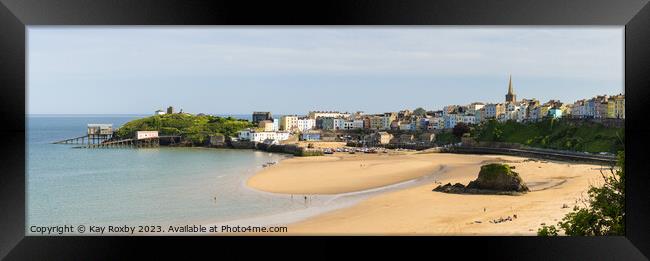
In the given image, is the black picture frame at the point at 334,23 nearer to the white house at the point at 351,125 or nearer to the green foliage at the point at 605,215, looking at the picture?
the green foliage at the point at 605,215

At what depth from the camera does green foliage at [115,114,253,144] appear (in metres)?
12.4

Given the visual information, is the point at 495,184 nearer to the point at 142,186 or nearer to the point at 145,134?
the point at 142,186

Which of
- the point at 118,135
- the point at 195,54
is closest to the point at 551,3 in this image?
the point at 195,54

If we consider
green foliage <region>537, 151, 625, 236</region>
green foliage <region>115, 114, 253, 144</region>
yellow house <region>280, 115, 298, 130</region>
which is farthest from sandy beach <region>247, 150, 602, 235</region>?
green foliage <region>115, 114, 253, 144</region>

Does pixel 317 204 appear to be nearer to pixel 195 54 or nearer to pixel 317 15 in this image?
pixel 195 54

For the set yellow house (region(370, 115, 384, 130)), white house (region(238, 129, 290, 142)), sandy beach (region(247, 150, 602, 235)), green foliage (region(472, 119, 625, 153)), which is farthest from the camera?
yellow house (region(370, 115, 384, 130))

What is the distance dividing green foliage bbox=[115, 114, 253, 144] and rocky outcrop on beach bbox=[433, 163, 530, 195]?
6493mm

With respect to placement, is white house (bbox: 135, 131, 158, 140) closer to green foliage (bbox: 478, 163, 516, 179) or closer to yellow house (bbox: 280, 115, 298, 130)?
yellow house (bbox: 280, 115, 298, 130)

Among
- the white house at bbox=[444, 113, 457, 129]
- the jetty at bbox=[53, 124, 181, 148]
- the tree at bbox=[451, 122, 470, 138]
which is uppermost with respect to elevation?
the white house at bbox=[444, 113, 457, 129]

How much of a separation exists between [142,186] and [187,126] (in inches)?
103

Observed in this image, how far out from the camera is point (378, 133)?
43.5 ft

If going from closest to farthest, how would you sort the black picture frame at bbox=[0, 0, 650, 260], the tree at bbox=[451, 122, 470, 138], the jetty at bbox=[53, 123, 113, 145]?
the black picture frame at bbox=[0, 0, 650, 260] < the jetty at bbox=[53, 123, 113, 145] < the tree at bbox=[451, 122, 470, 138]

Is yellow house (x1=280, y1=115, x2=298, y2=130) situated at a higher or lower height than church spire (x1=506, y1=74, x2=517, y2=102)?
lower

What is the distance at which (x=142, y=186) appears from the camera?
420 inches
